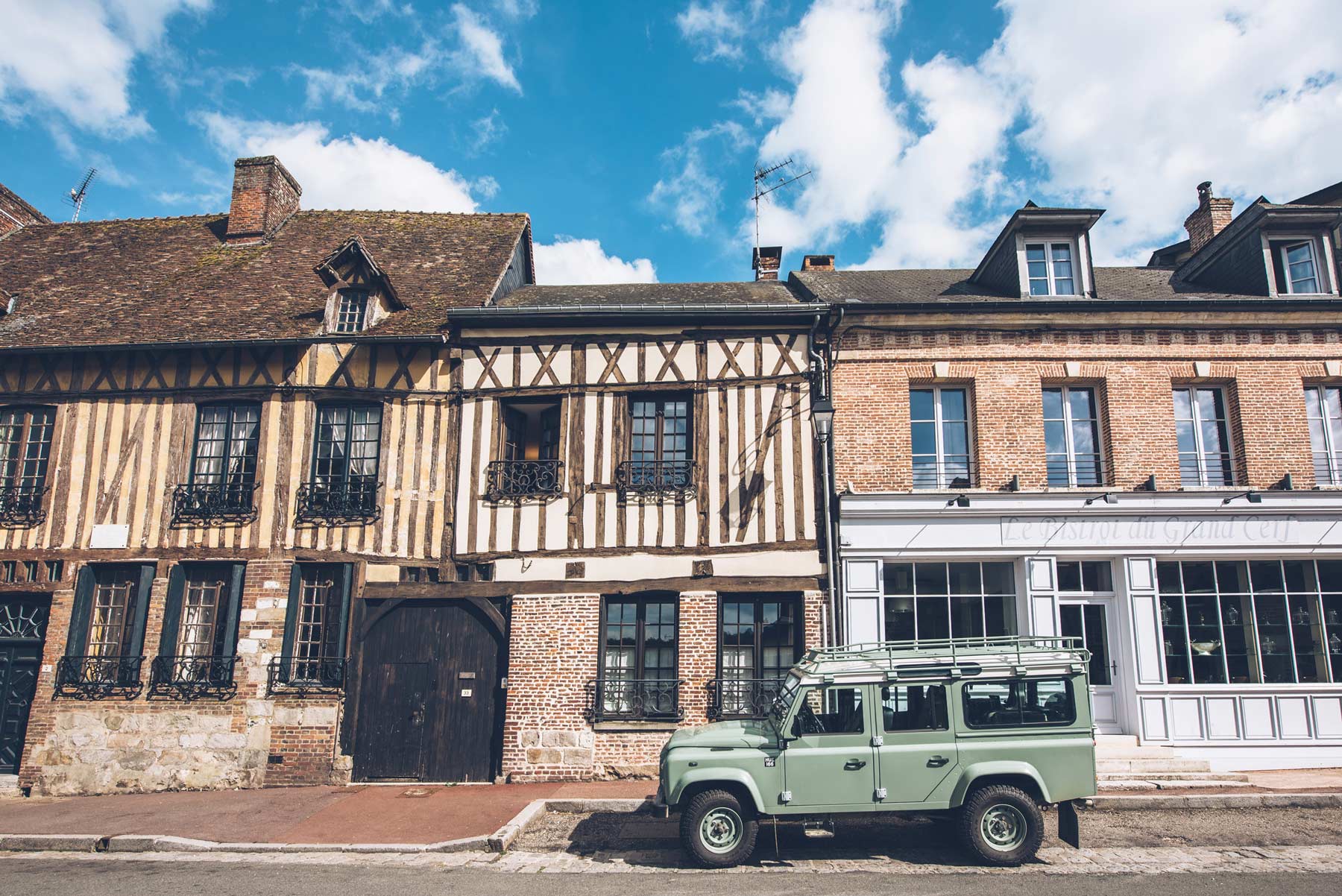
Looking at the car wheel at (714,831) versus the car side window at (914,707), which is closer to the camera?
Result: the car wheel at (714,831)

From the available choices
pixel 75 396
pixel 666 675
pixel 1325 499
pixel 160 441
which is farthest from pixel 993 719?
pixel 75 396

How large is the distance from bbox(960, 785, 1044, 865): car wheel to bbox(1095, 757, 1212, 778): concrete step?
11.6 feet

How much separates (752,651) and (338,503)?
242 inches

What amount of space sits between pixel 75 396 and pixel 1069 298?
48.0 feet

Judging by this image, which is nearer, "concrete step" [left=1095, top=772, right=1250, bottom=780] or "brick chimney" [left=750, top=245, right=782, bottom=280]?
"concrete step" [left=1095, top=772, right=1250, bottom=780]

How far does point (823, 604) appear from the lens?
11219 mm

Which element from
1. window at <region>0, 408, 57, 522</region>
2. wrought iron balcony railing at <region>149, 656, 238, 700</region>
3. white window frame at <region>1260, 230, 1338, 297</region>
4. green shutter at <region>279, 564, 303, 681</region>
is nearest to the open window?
green shutter at <region>279, 564, 303, 681</region>

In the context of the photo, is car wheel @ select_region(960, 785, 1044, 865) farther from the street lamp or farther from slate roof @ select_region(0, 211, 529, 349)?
slate roof @ select_region(0, 211, 529, 349)

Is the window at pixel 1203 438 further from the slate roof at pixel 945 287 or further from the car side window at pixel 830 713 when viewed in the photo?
the car side window at pixel 830 713

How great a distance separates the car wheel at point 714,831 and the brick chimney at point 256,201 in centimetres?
1308

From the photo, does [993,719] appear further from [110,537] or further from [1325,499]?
[110,537]

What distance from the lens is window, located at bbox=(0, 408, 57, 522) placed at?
12.2 m

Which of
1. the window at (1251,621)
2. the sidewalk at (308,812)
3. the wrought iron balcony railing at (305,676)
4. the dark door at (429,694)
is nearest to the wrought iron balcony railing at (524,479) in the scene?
the dark door at (429,694)

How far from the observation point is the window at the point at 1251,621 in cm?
1128
